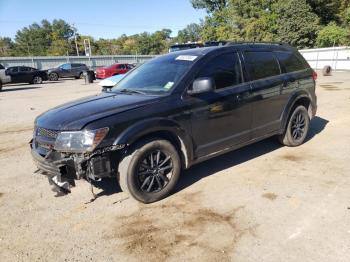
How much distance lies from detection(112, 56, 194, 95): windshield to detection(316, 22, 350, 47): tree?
33921 mm

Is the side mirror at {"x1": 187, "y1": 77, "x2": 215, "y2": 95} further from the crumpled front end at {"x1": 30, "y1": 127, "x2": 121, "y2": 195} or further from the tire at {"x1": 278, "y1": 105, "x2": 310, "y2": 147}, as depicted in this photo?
the tire at {"x1": 278, "y1": 105, "x2": 310, "y2": 147}

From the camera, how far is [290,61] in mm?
5770

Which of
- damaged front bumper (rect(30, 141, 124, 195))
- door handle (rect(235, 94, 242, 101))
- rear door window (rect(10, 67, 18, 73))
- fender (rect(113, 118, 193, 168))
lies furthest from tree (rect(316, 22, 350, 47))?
damaged front bumper (rect(30, 141, 124, 195))

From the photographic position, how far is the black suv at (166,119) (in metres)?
3.62

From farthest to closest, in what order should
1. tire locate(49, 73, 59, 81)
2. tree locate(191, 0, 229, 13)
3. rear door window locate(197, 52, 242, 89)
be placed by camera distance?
1. tree locate(191, 0, 229, 13)
2. tire locate(49, 73, 59, 81)
3. rear door window locate(197, 52, 242, 89)

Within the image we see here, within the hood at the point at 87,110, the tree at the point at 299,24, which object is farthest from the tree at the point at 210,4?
the hood at the point at 87,110

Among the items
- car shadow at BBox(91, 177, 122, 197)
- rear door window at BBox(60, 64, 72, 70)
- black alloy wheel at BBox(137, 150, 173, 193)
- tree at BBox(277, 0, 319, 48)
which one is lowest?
car shadow at BBox(91, 177, 122, 197)

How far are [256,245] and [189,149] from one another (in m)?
1.54

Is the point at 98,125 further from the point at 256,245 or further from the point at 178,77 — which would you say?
the point at 256,245

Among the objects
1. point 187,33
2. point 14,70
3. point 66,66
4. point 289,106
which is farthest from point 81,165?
point 187,33

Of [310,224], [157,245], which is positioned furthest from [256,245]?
[157,245]

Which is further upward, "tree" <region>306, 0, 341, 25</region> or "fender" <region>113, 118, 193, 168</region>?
"tree" <region>306, 0, 341, 25</region>

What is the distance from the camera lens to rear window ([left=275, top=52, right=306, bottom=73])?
5609 millimetres

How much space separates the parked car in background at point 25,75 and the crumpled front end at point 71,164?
22822 millimetres
